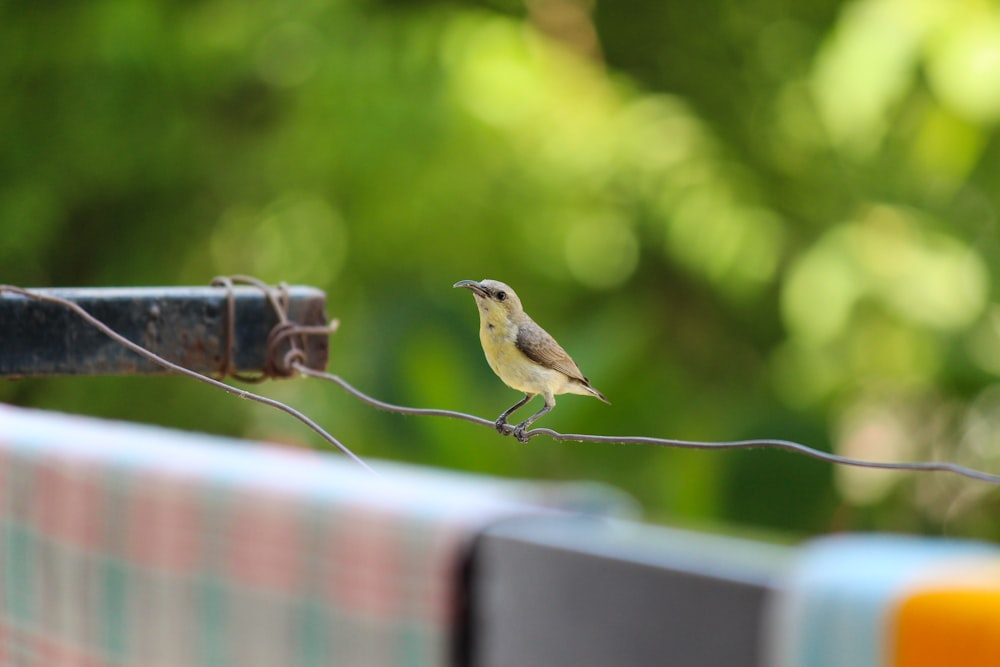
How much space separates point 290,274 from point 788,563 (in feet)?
16.6

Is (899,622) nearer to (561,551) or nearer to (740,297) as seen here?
(561,551)

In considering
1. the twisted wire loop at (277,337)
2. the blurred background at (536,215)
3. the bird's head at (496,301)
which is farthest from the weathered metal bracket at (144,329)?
the blurred background at (536,215)

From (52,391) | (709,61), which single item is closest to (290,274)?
(52,391)

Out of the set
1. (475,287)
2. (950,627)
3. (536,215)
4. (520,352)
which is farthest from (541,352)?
(536,215)

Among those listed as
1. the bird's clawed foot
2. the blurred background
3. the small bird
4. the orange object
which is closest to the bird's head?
the small bird

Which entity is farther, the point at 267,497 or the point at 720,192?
the point at 720,192

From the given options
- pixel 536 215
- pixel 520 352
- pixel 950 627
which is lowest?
pixel 950 627

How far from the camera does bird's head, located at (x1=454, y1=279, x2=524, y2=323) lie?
1726mm

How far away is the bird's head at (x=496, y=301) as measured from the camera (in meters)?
1.73

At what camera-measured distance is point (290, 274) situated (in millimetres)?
5895

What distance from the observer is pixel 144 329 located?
5.75 feet

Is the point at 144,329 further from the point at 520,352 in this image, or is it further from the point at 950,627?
the point at 950,627

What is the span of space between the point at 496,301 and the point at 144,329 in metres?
0.50

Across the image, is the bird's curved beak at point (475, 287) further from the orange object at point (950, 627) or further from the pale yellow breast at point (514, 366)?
the orange object at point (950, 627)
